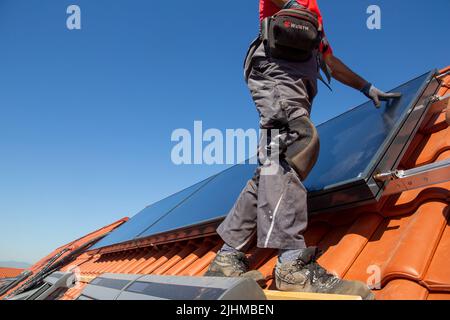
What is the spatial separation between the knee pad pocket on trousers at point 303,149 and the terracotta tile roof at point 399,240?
1.24ft

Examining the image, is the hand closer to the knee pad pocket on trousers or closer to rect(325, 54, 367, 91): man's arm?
rect(325, 54, 367, 91): man's arm

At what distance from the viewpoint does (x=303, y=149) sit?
4.04 feet

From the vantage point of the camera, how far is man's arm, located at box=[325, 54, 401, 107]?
7.12ft

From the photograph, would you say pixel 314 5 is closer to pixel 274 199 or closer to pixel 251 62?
pixel 251 62

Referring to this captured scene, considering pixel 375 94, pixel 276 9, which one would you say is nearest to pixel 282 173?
pixel 276 9

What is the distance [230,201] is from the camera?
224cm

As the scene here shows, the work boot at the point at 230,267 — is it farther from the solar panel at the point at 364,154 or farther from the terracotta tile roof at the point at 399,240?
the solar panel at the point at 364,154

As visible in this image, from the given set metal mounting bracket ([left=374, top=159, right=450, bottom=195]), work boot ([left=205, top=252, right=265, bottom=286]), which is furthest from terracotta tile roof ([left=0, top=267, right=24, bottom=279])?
metal mounting bracket ([left=374, top=159, right=450, bottom=195])

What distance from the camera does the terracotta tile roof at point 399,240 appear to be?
959 millimetres

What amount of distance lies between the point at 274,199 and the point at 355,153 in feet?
2.25

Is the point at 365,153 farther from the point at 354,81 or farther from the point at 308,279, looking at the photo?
the point at 354,81

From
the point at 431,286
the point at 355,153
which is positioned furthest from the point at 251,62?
the point at 431,286

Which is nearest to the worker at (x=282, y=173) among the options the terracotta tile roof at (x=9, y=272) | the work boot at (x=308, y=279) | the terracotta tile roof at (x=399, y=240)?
the work boot at (x=308, y=279)

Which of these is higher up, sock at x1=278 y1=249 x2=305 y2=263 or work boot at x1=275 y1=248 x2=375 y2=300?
sock at x1=278 y1=249 x2=305 y2=263
